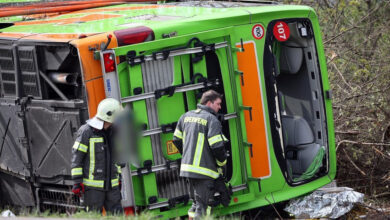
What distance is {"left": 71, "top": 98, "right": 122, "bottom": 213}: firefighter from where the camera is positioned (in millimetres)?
6750

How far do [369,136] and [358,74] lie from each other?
1138 mm

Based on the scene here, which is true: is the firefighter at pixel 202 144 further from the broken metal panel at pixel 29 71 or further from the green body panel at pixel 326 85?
the green body panel at pixel 326 85

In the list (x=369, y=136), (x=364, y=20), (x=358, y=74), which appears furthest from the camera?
(x=364, y=20)

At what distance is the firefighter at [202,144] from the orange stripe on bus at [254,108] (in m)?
0.60

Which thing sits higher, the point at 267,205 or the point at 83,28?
the point at 83,28

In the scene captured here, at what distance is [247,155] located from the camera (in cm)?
750

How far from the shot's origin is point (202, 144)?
6.96 meters

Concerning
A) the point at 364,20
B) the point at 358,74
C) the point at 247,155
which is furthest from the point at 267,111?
the point at 364,20

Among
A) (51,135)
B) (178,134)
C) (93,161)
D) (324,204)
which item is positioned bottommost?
(324,204)

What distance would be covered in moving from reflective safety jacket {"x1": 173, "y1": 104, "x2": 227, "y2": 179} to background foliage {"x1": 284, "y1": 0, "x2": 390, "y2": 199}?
3108 millimetres

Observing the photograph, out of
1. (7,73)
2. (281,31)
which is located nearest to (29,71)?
(7,73)

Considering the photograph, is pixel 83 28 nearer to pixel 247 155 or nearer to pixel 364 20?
pixel 247 155

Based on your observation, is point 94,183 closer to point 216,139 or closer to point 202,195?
point 202,195

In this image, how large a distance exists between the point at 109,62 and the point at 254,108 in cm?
174
